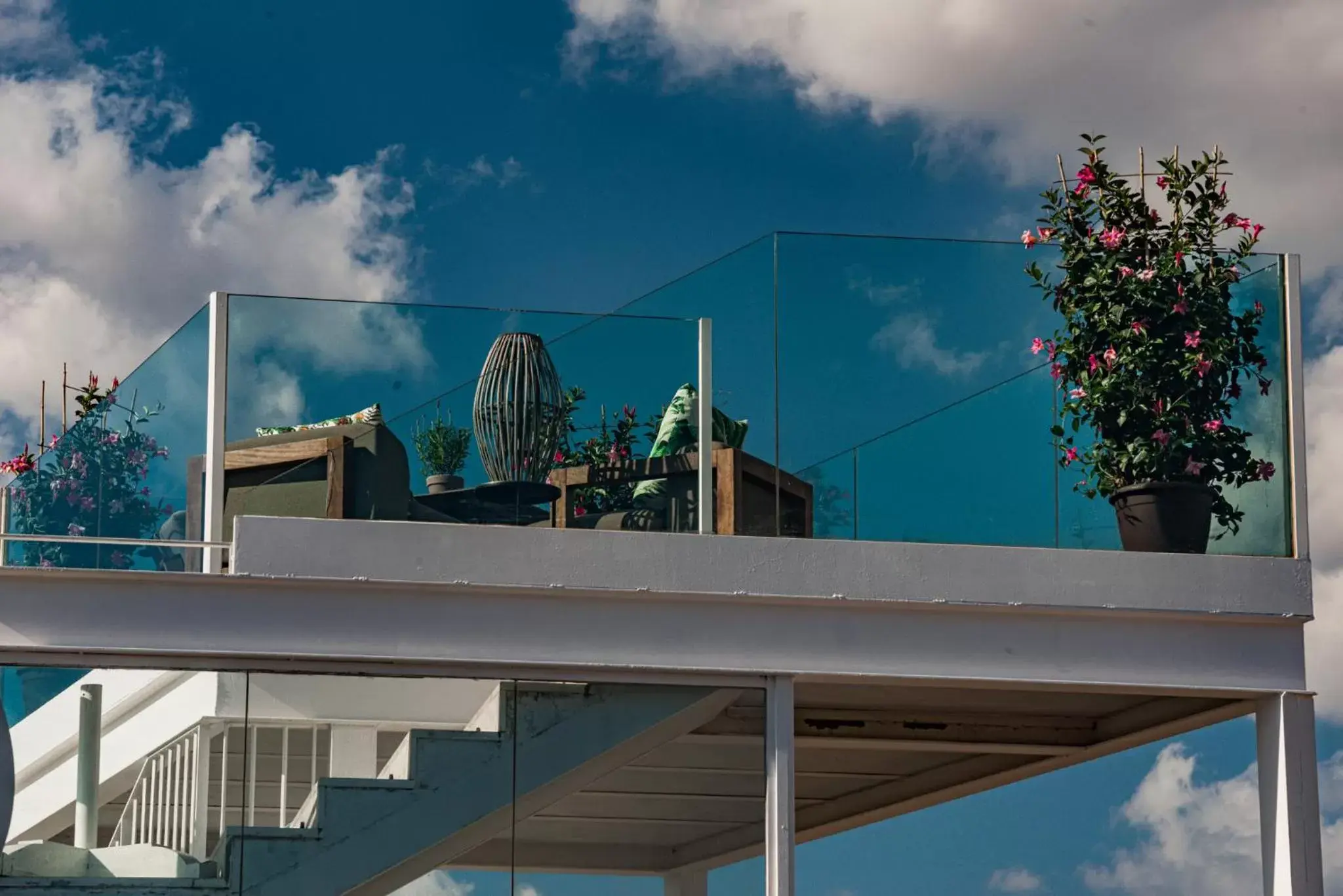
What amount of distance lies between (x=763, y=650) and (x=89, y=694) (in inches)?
122

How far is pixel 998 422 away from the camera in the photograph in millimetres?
11336

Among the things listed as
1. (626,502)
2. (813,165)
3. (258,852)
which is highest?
(813,165)

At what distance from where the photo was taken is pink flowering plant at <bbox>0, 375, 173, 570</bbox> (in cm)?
1032

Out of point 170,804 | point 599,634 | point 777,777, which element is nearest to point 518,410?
point 599,634

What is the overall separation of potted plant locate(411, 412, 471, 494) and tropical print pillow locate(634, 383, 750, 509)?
34.2 inches

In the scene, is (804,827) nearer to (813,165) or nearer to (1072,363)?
(1072,363)

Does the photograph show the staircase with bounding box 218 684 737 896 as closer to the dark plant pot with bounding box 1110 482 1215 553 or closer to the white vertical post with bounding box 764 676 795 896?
the white vertical post with bounding box 764 676 795 896

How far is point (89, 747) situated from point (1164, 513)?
531 cm

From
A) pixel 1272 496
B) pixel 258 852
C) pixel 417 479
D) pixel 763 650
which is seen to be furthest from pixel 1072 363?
pixel 258 852

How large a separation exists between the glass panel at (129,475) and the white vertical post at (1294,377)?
541 centimetres

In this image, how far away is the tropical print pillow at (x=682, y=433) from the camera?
428 inches

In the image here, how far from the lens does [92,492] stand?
34.8 ft

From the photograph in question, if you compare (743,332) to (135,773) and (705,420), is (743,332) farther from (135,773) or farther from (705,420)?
(135,773)

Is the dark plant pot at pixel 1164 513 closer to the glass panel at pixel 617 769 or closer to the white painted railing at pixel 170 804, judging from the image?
the glass panel at pixel 617 769
